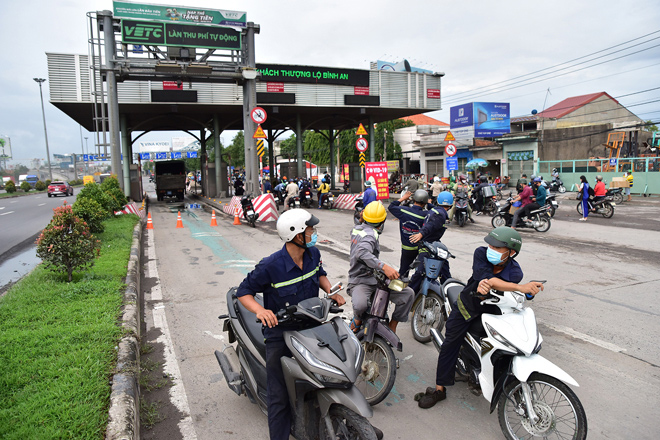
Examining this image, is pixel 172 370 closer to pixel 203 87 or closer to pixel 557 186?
pixel 203 87

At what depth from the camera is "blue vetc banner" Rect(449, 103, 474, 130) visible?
42.9 meters

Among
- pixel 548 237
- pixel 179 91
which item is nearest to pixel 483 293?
pixel 548 237

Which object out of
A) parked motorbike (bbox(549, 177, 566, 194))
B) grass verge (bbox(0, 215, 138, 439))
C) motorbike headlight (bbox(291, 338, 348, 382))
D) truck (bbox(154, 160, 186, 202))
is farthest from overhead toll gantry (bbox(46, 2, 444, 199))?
motorbike headlight (bbox(291, 338, 348, 382))

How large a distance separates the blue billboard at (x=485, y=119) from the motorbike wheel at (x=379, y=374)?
4088cm

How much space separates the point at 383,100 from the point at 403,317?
24963 mm

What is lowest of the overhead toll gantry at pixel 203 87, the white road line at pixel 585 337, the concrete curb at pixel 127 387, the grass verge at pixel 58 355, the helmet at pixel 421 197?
the white road line at pixel 585 337

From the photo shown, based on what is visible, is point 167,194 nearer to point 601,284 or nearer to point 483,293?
point 601,284

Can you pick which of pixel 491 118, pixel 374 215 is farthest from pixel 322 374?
pixel 491 118

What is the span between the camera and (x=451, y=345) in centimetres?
367

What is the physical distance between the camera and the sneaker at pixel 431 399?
3.69 metres

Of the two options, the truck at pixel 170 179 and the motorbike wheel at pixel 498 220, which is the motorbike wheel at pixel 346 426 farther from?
the truck at pixel 170 179

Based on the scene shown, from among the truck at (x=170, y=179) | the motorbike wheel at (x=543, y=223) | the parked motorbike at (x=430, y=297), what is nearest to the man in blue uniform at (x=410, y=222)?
the parked motorbike at (x=430, y=297)

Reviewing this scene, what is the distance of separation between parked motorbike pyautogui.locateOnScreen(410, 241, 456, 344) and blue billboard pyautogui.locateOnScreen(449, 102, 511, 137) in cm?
3948

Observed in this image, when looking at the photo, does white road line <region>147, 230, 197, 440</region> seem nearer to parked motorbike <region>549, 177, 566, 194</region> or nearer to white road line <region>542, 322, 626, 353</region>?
white road line <region>542, 322, 626, 353</region>
